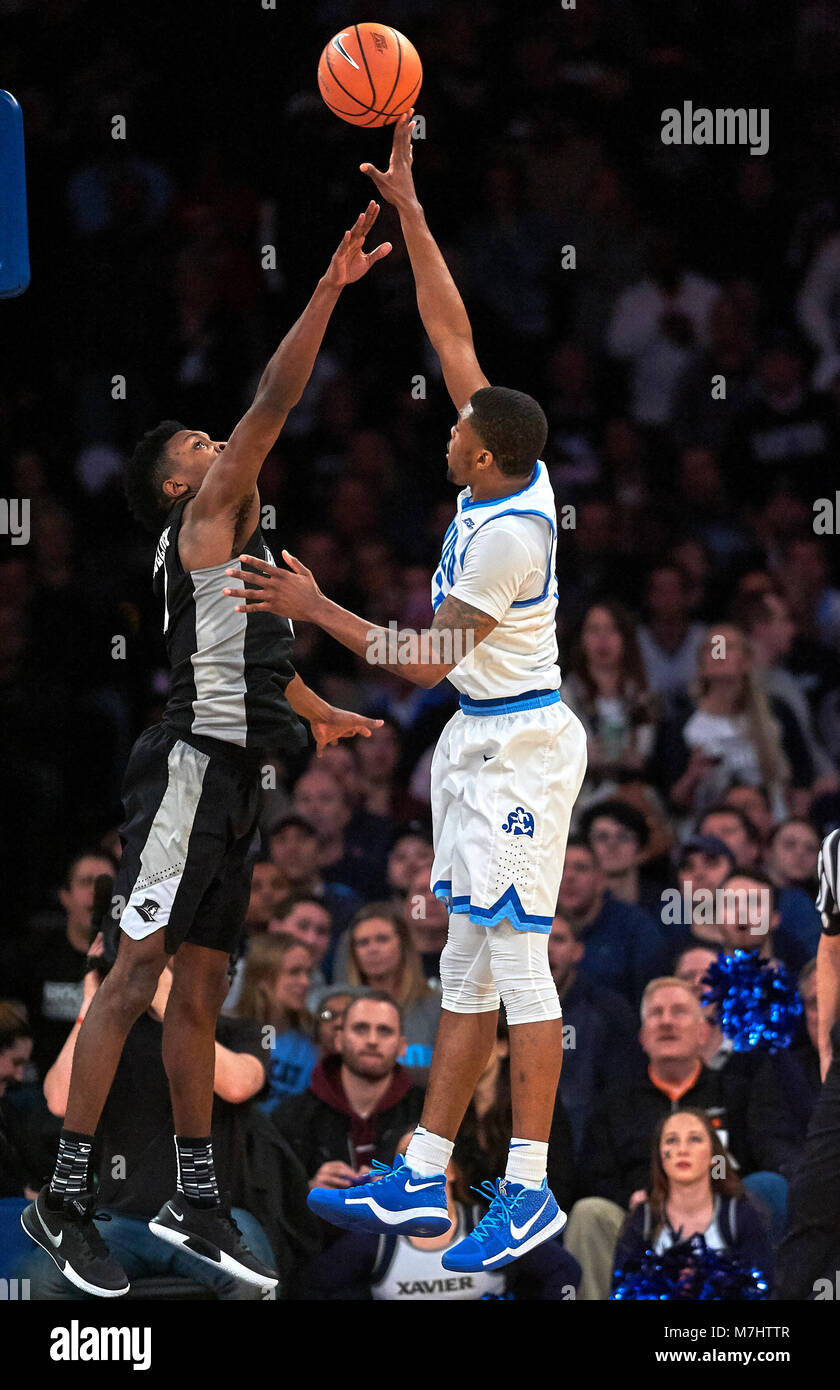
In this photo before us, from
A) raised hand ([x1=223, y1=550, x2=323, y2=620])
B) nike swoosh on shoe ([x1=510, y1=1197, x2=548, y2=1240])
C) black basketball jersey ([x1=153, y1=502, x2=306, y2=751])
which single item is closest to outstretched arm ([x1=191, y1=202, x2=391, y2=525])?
black basketball jersey ([x1=153, y1=502, x2=306, y2=751])

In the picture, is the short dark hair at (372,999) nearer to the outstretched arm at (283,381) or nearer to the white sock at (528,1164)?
the white sock at (528,1164)

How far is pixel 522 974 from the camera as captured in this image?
15.2 feet

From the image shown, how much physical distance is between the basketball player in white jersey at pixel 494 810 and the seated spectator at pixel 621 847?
2.30 m

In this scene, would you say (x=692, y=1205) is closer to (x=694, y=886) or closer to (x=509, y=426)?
(x=694, y=886)

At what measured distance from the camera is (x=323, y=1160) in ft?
19.1

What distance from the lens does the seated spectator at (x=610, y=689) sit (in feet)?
25.6

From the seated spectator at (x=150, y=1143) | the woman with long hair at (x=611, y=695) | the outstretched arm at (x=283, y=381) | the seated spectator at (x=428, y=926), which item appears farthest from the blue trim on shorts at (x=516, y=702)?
the woman with long hair at (x=611, y=695)

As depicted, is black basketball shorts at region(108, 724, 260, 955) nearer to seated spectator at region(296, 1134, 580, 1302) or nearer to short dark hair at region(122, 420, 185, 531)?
short dark hair at region(122, 420, 185, 531)

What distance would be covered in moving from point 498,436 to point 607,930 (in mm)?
2492

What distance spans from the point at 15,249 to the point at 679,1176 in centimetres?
324

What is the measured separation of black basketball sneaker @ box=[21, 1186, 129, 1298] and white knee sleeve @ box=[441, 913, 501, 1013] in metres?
1.05

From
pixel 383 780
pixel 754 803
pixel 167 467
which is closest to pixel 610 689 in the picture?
pixel 754 803
